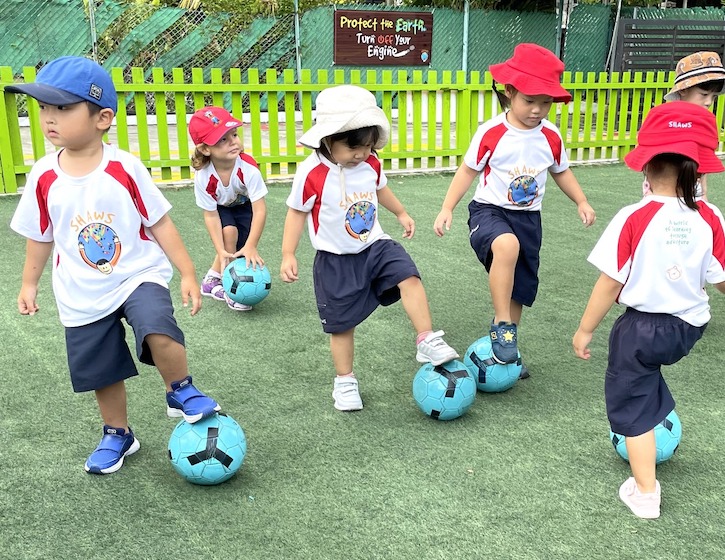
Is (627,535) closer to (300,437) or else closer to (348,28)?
(300,437)

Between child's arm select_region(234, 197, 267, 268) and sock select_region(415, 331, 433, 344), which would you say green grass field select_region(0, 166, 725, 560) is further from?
child's arm select_region(234, 197, 267, 268)

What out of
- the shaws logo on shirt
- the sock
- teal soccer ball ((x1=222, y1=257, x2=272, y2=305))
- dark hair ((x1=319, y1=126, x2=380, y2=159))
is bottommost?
teal soccer ball ((x1=222, y1=257, x2=272, y2=305))

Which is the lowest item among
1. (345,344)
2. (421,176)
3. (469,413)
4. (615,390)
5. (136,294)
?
(421,176)

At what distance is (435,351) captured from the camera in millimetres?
3594

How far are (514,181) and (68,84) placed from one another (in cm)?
240

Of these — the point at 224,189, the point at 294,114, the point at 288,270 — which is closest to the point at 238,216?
the point at 224,189

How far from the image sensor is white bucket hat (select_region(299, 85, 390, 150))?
344cm

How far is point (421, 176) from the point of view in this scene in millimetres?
11102

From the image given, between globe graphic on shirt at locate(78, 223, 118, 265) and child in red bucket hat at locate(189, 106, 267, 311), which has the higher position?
globe graphic on shirt at locate(78, 223, 118, 265)

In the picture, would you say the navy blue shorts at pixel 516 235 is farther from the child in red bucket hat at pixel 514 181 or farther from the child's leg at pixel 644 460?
the child's leg at pixel 644 460

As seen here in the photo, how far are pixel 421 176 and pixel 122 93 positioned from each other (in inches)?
169

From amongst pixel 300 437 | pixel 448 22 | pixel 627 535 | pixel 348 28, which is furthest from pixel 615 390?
pixel 448 22

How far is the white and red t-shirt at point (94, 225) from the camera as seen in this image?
9.51 ft

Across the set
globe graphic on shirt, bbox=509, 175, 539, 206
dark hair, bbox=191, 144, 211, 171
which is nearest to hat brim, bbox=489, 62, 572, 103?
globe graphic on shirt, bbox=509, 175, 539, 206
